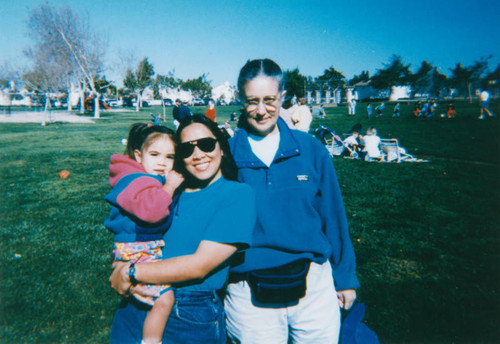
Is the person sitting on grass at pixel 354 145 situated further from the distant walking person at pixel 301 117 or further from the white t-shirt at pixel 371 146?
the distant walking person at pixel 301 117

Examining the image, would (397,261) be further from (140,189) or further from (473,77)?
(473,77)

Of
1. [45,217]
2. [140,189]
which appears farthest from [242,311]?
[45,217]

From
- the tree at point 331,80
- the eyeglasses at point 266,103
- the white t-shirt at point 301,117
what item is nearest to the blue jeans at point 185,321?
the eyeglasses at point 266,103

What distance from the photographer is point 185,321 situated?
1.66 m

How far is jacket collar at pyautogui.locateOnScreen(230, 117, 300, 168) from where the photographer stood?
182cm

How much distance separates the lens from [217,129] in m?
1.88

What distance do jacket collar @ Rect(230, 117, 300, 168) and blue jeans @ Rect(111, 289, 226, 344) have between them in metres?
0.81

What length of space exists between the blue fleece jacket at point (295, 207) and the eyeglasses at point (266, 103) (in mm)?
178

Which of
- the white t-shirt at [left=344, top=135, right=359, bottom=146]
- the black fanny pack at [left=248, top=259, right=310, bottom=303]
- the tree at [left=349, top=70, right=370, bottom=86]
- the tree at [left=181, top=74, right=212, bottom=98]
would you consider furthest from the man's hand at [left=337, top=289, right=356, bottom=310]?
the tree at [left=349, top=70, right=370, bottom=86]

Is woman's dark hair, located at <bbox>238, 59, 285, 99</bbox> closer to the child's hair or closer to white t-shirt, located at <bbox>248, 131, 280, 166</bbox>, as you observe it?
white t-shirt, located at <bbox>248, 131, 280, 166</bbox>

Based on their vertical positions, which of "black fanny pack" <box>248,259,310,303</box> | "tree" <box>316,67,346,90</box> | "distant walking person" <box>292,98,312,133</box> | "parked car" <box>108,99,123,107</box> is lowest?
"black fanny pack" <box>248,259,310,303</box>

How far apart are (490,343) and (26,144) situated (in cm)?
1884

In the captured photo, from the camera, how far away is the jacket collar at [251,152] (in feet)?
5.98

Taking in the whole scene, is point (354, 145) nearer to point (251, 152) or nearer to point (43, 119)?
point (251, 152)
